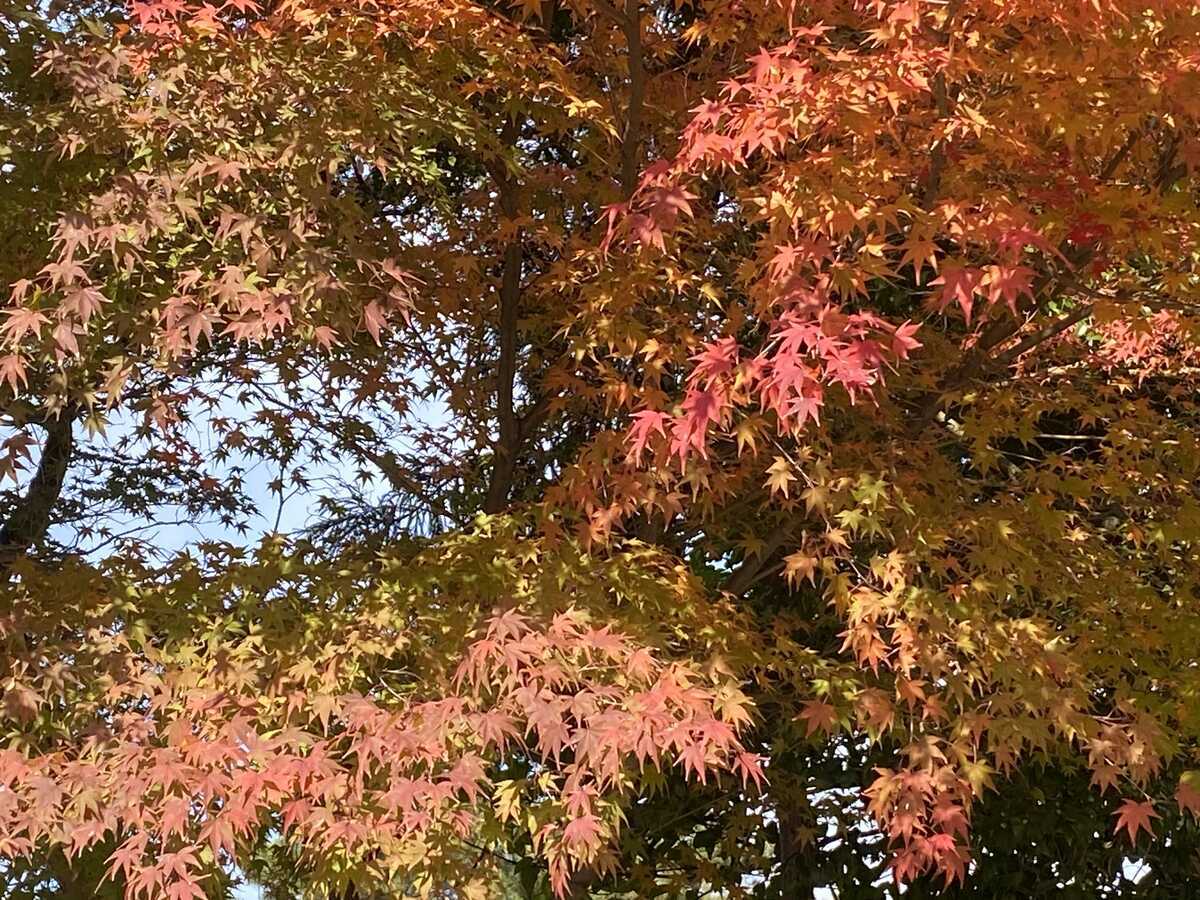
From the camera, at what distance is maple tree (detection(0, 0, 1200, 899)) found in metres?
3.21

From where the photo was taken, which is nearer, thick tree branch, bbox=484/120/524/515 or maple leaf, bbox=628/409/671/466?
maple leaf, bbox=628/409/671/466

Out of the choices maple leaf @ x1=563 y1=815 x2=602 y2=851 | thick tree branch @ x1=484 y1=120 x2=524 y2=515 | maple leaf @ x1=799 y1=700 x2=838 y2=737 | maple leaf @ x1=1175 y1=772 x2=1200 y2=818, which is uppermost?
thick tree branch @ x1=484 y1=120 x2=524 y2=515

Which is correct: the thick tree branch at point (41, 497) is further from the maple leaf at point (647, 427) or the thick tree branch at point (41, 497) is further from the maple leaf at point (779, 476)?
the maple leaf at point (779, 476)

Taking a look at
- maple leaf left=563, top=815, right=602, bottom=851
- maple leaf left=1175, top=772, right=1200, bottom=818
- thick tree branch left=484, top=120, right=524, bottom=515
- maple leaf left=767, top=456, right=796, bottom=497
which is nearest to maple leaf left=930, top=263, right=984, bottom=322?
maple leaf left=767, top=456, right=796, bottom=497

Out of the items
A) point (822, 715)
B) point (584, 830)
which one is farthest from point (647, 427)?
point (822, 715)

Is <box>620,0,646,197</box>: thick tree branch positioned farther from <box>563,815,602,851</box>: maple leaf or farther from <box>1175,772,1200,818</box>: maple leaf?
<box>1175,772,1200,818</box>: maple leaf

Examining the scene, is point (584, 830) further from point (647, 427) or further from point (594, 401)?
point (594, 401)

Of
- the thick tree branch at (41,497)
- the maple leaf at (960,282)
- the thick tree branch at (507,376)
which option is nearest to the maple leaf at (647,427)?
the maple leaf at (960,282)

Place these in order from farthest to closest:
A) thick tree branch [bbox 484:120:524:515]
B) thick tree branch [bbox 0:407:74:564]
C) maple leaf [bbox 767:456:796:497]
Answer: thick tree branch [bbox 0:407:74:564] < thick tree branch [bbox 484:120:524:515] < maple leaf [bbox 767:456:796:497]

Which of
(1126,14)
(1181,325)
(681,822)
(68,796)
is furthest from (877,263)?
(681,822)

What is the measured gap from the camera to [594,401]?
545 centimetres

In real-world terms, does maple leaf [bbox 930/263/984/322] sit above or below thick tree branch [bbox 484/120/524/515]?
below

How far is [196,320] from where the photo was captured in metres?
3.17

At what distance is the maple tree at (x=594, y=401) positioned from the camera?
10.5ft
